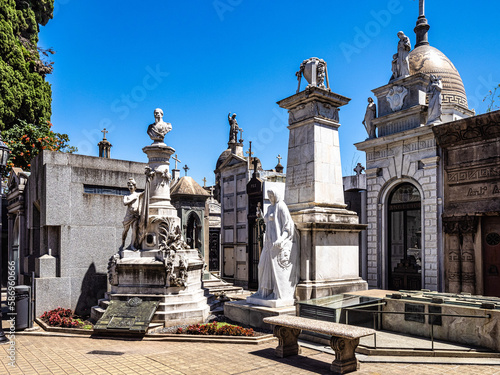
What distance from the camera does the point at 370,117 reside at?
16.2 metres

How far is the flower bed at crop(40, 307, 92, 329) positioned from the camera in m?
9.75

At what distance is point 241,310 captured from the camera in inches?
370

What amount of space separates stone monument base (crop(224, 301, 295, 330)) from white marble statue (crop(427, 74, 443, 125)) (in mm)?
8750

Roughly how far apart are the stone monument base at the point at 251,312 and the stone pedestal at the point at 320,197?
0.76m

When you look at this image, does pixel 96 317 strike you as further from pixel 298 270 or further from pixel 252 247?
pixel 252 247

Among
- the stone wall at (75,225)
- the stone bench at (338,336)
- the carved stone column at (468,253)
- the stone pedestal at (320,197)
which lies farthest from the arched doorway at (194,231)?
the stone bench at (338,336)

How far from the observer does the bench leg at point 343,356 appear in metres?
6.16

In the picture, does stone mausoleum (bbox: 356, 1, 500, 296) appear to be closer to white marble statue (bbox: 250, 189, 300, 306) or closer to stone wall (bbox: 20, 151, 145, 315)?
white marble statue (bbox: 250, 189, 300, 306)

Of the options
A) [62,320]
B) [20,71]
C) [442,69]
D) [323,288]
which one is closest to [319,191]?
[323,288]

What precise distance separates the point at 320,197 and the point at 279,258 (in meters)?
1.89

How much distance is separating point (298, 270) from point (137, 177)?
672 centimetres

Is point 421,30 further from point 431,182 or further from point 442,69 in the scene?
point 431,182

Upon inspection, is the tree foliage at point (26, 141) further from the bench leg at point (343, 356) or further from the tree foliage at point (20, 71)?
the bench leg at point (343, 356)

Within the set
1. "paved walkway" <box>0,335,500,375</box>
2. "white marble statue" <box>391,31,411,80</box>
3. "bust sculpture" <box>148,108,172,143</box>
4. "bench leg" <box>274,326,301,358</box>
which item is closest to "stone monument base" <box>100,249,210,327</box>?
"paved walkway" <box>0,335,500,375</box>
